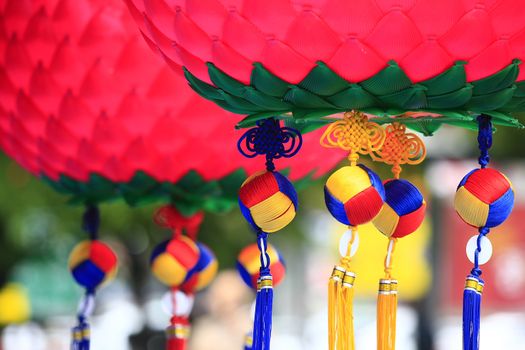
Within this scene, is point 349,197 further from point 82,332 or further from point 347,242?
point 82,332

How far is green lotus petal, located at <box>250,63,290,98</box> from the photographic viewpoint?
2.71 feet

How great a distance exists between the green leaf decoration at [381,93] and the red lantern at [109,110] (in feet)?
1.07

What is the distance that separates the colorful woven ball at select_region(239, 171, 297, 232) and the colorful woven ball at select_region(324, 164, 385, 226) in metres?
0.06

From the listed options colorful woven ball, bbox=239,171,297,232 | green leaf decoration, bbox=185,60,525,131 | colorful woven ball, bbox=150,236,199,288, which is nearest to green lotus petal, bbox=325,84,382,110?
green leaf decoration, bbox=185,60,525,131

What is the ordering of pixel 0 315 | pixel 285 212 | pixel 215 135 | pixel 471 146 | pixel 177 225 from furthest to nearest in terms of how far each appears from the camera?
1. pixel 471 146
2. pixel 0 315
3. pixel 177 225
4. pixel 215 135
5. pixel 285 212

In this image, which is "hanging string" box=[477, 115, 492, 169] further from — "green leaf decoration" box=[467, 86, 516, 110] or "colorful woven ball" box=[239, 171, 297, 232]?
"colorful woven ball" box=[239, 171, 297, 232]

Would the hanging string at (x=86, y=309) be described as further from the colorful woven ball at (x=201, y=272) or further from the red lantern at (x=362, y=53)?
the red lantern at (x=362, y=53)

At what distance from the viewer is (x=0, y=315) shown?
10.7 feet

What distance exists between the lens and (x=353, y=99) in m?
0.82

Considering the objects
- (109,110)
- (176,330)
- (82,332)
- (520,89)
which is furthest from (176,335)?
(520,89)

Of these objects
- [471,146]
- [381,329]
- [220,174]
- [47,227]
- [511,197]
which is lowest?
[381,329]

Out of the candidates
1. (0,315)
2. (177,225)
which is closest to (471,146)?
(0,315)

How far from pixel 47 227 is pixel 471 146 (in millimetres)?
1567

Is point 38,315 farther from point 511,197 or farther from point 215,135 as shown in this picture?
point 511,197
